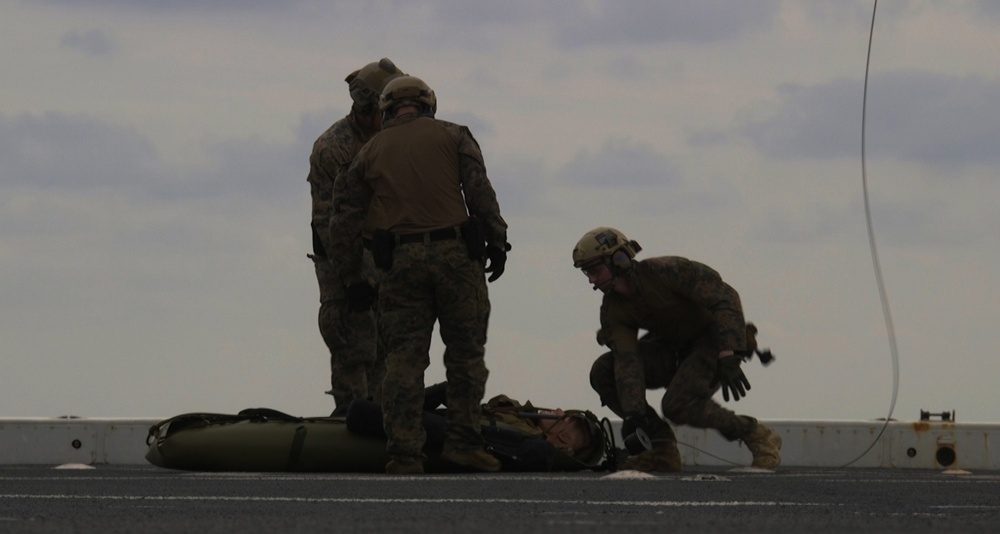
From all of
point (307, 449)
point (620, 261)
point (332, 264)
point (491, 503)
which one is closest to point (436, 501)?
point (491, 503)

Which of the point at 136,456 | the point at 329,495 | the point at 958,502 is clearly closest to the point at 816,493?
the point at 958,502

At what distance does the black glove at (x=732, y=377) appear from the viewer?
8.91 metres

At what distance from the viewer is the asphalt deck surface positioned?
443 centimetres

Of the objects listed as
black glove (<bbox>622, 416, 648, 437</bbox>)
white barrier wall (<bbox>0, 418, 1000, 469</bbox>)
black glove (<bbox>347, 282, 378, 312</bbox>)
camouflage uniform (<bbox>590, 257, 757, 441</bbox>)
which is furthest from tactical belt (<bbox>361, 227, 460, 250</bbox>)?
white barrier wall (<bbox>0, 418, 1000, 469</bbox>)

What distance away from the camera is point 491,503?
5.52 m

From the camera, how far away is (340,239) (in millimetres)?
8508

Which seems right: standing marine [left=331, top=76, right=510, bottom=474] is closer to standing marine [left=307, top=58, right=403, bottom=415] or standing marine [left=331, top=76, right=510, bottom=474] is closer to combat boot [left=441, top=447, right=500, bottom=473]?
combat boot [left=441, top=447, right=500, bottom=473]

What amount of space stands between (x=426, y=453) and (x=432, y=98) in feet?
5.68

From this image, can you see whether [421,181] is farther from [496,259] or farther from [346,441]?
[346,441]

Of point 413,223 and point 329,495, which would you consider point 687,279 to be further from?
point 329,495

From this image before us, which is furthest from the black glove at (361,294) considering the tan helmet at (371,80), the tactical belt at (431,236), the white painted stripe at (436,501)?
the white painted stripe at (436,501)

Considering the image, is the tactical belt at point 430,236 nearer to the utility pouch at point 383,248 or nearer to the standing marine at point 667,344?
the utility pouch at point 383,248

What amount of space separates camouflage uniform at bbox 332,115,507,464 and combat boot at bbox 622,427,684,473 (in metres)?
0.94

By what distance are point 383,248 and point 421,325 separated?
412 mm
